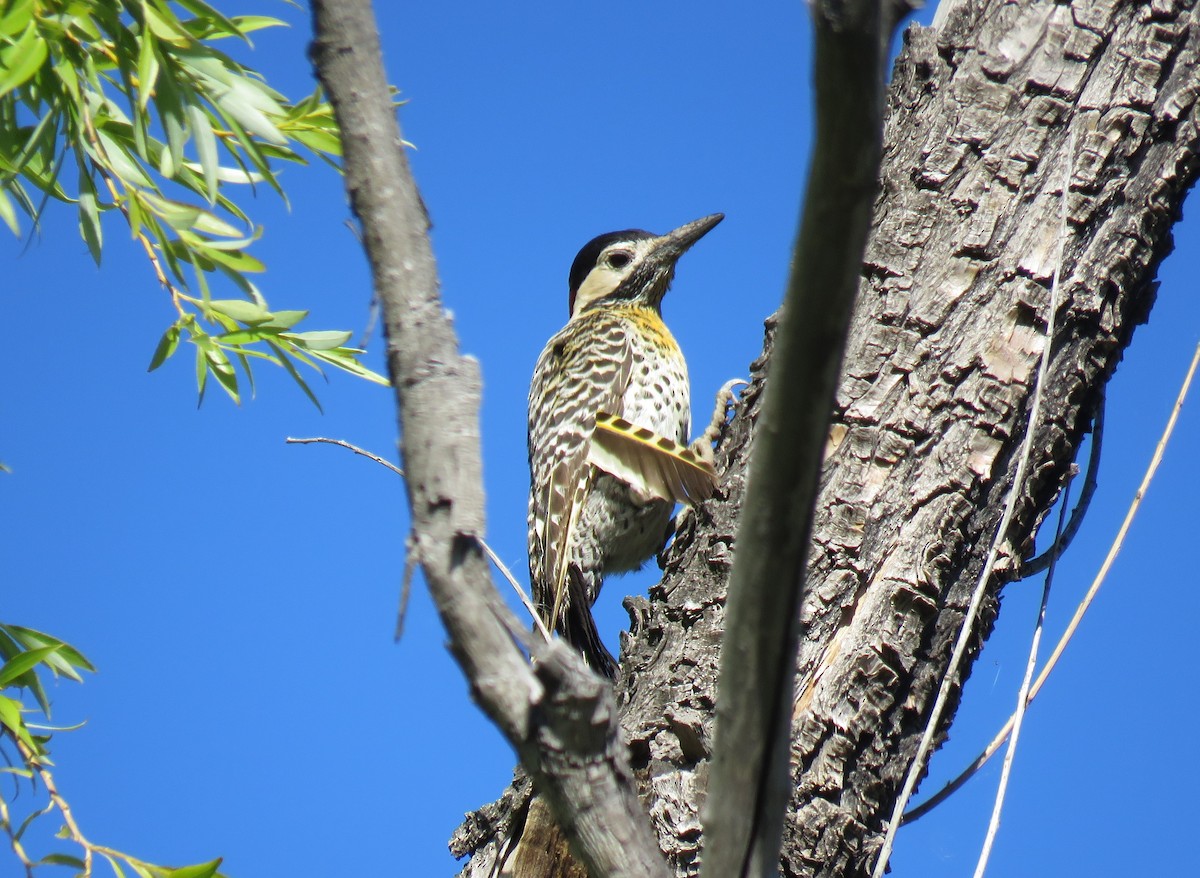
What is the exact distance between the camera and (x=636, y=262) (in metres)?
5.53

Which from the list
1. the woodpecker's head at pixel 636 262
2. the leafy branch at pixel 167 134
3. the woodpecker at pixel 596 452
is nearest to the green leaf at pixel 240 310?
the leafy branch at pixel 167 134

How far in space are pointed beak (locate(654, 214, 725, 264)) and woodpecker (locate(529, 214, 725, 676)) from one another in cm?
10

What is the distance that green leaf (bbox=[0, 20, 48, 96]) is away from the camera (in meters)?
2.29

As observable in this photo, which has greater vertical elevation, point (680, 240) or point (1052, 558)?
point (680, 240)

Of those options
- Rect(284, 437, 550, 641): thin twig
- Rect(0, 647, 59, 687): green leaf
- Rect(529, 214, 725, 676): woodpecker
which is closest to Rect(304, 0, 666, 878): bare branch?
Rect(284, 437, 550, 641): thin twig

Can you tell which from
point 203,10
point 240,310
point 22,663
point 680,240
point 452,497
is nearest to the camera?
point 452,497

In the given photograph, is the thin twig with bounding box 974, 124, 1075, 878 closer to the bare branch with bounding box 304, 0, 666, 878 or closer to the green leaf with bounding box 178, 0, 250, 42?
the bare branch with bounding box 304, 0, 666, 878

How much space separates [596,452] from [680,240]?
5.16 ft

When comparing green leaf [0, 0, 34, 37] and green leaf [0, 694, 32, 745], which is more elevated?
green leaf [0, 0, 34, 37]

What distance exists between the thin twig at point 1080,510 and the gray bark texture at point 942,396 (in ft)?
0.15

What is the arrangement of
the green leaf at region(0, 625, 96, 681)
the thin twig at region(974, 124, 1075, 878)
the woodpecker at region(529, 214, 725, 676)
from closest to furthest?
the thin twig at region(974, 124, 1075, 878)
the green leaf at region(0, 625, 96, 681)
the woodpecker at region(529, 214, 725, 676)

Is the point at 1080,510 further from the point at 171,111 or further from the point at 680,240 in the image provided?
the point at 680,240

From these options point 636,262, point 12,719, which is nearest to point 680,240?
point 636,262

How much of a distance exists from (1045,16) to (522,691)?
2.29 m
